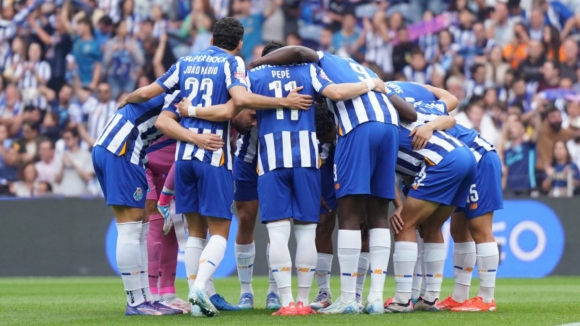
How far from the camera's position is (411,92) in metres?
8.74

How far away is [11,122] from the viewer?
1684cm

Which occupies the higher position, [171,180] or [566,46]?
[566,46]

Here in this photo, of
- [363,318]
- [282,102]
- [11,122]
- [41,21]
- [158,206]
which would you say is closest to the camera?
[363,318]

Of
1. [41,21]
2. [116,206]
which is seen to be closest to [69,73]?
[41,21]

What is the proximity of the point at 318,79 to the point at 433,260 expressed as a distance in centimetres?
198

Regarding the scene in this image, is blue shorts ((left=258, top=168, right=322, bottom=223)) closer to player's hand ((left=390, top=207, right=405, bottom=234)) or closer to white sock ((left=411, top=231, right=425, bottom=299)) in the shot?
player's hand ((left=390, top=207, right=405, bottom=234))

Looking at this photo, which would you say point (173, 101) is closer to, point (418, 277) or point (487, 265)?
point (418, 277)

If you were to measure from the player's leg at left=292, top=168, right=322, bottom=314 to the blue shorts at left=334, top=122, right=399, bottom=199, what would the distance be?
219mm

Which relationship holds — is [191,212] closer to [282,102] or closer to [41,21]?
[282,102]

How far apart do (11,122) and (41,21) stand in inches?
97.3

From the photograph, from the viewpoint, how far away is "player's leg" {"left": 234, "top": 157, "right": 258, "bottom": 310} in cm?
910

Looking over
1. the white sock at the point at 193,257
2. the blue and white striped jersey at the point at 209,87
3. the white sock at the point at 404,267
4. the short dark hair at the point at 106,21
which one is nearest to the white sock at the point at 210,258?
the white sock at the point at 193,257

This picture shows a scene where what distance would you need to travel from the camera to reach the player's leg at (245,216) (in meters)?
9.10

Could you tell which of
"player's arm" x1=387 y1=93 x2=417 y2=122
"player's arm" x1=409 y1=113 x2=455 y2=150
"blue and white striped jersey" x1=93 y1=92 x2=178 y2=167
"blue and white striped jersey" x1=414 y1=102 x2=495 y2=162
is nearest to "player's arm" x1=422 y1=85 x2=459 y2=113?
"blue and white striped jersey" x1=414 y1=102 x2=495 y2=162
